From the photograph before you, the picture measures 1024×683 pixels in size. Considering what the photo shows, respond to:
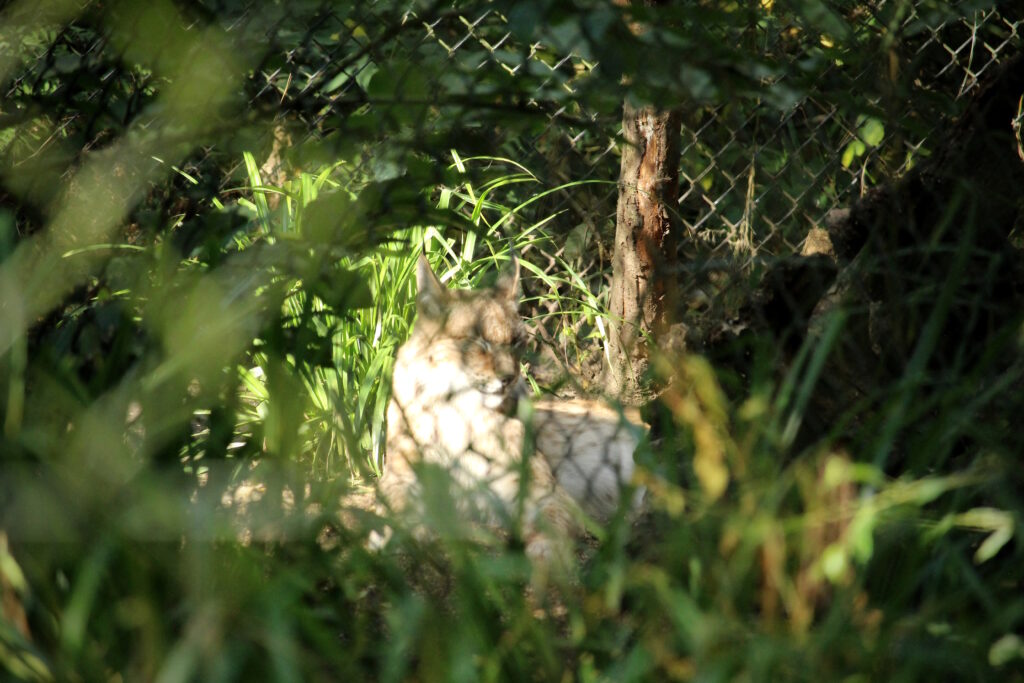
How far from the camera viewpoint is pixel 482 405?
3.29 m

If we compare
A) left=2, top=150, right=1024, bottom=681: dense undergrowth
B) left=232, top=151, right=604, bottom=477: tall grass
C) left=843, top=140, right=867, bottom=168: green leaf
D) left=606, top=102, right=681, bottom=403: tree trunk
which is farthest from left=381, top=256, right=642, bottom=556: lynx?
left=843, top=140, right=867, bottom=168: green leaf

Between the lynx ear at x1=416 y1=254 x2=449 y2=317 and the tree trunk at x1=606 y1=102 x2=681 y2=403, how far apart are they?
738 millimetres

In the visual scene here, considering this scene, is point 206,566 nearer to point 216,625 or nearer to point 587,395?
point 216,625

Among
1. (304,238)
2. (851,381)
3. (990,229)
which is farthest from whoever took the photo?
(990,229)

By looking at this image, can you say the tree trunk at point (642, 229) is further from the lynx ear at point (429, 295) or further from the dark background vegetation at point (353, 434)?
the dark background vegetation at point (353, 434)

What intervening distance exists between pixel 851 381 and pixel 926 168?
68 centimetres

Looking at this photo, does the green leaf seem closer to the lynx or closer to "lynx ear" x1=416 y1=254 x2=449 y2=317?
the lynx

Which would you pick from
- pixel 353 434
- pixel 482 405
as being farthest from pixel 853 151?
pixel 353 434

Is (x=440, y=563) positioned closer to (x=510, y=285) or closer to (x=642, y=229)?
Result: (x=510, y=285)

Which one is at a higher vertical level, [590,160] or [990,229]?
[590,160]

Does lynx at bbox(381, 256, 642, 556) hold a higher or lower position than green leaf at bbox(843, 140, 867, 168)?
lower

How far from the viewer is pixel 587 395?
3920 mm

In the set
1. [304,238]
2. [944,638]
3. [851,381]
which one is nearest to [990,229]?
[851,381]

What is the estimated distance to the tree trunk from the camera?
3768 millimetres
